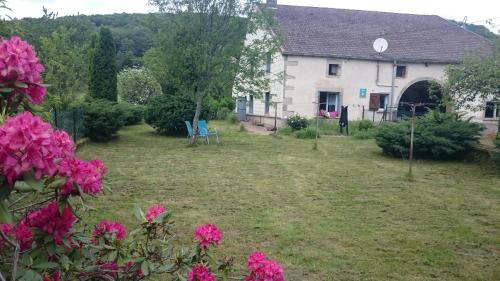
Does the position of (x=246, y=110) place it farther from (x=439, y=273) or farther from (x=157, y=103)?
(x=439, y=273)

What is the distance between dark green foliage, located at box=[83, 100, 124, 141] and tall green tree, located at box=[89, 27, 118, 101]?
3763mm

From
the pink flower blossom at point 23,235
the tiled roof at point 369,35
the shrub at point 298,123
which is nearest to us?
the pink flower blossom at point 23,235

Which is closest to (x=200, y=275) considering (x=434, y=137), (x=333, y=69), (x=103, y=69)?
(x=434, y=137)

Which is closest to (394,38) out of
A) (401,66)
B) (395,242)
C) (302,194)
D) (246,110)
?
(401,66)

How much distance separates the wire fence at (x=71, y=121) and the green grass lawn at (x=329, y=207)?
64 centimetres

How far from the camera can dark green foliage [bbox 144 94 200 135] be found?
50.6 ft

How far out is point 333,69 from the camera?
21.8 meters

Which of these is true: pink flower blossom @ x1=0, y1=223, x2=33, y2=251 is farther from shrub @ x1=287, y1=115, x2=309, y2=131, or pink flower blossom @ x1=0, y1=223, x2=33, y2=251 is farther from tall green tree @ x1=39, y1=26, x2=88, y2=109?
shrub @ x1=287, y1=115, x2=309, y2=131

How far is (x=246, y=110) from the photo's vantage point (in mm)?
25812

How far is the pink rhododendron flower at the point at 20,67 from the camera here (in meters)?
1.41

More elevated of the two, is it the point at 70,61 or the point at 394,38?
the point at 394,38

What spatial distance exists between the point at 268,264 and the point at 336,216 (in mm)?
3706

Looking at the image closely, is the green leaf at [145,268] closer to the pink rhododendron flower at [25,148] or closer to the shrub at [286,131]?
the pink rhododendron flower at [25,148]

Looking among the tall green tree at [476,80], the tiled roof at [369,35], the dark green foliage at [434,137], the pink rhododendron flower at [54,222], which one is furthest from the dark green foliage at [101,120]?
the pink rhododendron flower at [54,222]
